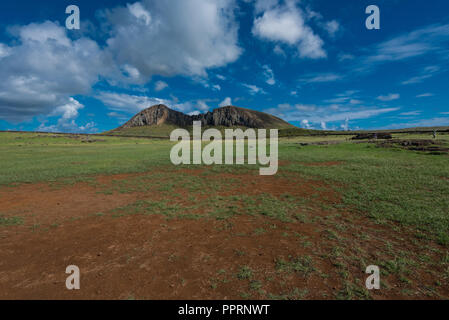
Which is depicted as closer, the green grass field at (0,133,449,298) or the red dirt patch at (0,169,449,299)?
the red dirt patch at (0,169,449,299)

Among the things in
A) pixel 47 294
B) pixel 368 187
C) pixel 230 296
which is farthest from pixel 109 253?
pixel 368 187

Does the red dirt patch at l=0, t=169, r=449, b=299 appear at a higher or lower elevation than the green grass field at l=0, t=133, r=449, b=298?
lower

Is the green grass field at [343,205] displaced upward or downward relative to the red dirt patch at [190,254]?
upward

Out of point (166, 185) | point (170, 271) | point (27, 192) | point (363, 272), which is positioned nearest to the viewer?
point (363, 272)

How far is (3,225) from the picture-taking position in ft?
26.2

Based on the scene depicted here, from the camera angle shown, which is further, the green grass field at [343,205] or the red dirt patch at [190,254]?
the green grass field at [343,205]

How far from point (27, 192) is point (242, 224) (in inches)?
587

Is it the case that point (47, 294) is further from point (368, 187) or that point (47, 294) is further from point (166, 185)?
point (368, 187)

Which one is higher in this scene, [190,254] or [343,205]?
[343,205]

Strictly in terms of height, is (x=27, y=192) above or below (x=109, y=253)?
above

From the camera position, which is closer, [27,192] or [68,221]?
[68,221]

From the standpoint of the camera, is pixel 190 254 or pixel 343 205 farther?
pixel 343 205
